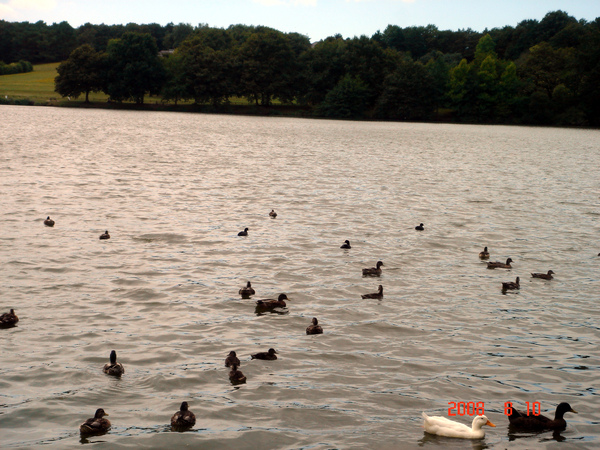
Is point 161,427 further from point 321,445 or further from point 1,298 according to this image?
point 1,298

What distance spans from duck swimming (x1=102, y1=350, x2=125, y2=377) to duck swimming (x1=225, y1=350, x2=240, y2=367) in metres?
2.10

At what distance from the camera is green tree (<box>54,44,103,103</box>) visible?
133000mm

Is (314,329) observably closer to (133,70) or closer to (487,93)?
(133,70)

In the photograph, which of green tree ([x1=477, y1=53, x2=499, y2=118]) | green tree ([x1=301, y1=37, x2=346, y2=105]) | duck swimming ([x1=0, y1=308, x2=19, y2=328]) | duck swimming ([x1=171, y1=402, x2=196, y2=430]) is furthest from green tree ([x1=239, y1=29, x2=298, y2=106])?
duck swimming ([x1=171, y1=402, x2=196, y2=430])

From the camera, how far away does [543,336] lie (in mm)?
14961

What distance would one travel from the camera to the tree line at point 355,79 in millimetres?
133000

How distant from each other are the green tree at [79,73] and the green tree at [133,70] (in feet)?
9.30

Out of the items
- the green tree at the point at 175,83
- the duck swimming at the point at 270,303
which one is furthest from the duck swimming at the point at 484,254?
the green tree at the point at 175,83

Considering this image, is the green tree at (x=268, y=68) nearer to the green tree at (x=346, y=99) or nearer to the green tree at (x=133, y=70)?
the green tree at (x=346, y=99)

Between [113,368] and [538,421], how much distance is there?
8.08 m

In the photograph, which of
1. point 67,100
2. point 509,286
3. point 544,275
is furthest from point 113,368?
point 67,100

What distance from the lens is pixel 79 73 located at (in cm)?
13375

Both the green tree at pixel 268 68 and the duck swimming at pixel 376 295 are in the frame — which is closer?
the duck swimming at pixel 376 295

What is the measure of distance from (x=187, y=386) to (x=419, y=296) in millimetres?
8383
